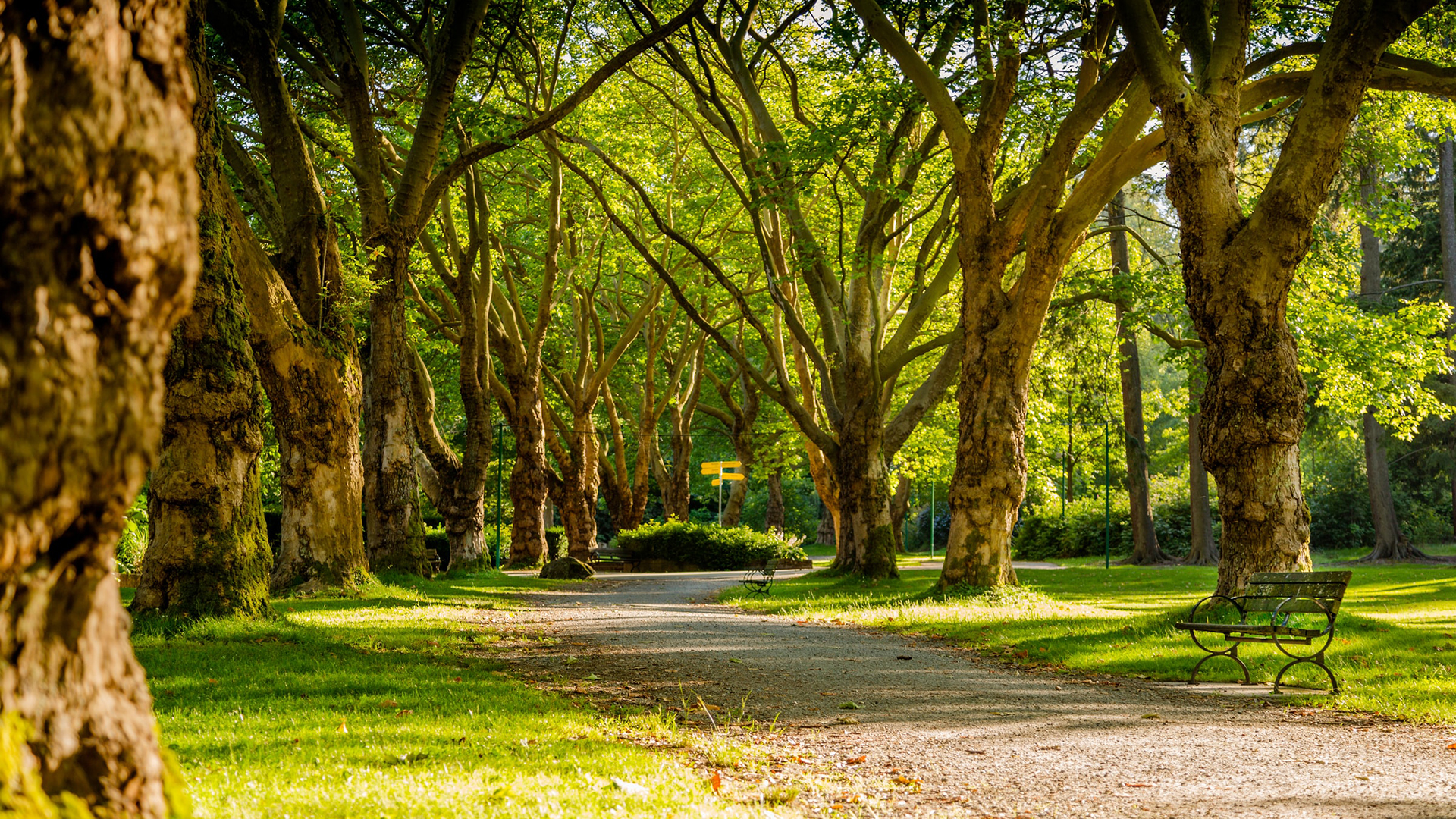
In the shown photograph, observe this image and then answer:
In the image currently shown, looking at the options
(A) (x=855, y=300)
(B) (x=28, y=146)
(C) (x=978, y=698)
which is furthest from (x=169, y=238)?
(A) (x=855, y=300)

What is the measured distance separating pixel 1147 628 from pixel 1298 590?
8.96 feet

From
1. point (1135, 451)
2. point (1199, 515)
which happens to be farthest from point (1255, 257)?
point (1135, 451)

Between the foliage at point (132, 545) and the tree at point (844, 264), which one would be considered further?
the foliage at point (132, 545)

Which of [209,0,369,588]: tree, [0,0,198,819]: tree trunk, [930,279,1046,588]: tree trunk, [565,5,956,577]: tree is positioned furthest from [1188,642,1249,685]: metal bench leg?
[209,0,369,588]: tree

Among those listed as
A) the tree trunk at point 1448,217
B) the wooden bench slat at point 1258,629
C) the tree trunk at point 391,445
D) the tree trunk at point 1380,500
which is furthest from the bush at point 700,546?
the wooden bench slat at point 1258,629

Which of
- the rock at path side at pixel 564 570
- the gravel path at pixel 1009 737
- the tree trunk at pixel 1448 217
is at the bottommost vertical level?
the gravel path at pixel 1009 737

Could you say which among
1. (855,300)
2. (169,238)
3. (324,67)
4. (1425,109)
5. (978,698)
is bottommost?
(978,698)

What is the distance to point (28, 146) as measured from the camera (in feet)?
7.28

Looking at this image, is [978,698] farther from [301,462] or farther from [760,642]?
[301,462]

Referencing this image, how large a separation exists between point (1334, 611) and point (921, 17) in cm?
1045

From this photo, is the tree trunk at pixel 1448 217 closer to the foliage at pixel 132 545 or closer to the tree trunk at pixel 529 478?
the tree trunk at pixel 529 478

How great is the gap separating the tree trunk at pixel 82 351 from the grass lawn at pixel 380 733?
6.02ft

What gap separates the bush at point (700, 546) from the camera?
3117 centimetres

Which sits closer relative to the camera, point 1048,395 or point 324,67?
point 324,67
